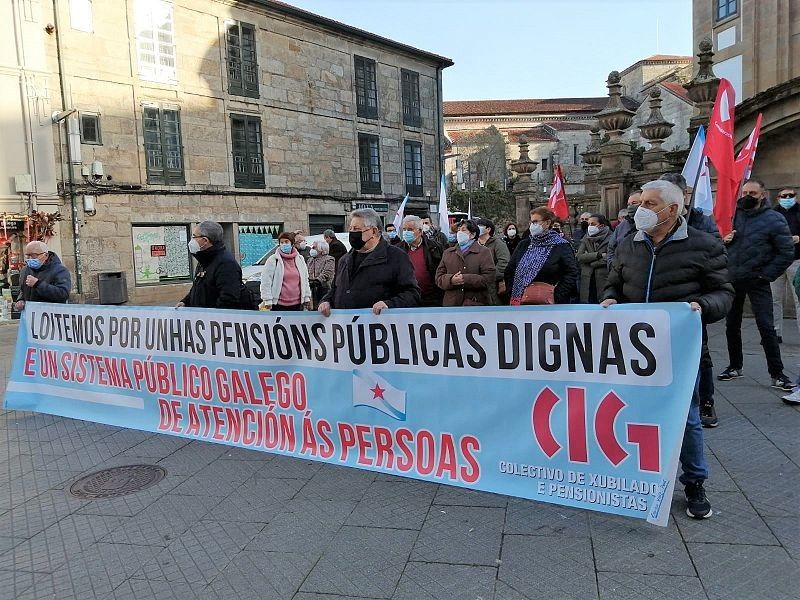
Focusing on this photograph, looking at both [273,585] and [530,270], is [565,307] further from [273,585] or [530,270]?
[530,270]

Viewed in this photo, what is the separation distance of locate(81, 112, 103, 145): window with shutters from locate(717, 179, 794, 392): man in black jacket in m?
18.0

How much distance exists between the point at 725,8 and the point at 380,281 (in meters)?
23.3

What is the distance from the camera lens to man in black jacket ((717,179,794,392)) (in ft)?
19.4

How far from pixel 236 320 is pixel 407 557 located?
244 centimetres

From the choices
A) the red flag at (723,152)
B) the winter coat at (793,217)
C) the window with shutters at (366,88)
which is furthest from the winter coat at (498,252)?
the window with shutters at (366,88)

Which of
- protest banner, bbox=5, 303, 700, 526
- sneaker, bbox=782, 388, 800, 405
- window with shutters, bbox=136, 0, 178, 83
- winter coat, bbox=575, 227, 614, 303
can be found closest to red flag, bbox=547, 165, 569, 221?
winter coat, bbox=575, 227, 614, 303

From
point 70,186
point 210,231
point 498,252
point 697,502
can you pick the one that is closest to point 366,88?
point 70,186

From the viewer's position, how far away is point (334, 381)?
438 cm

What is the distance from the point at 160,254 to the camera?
20.4 metres

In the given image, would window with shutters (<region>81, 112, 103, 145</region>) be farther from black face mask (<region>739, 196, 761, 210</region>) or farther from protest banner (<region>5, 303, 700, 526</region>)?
black face mask (<region>739, 196, 761, 210</region>)

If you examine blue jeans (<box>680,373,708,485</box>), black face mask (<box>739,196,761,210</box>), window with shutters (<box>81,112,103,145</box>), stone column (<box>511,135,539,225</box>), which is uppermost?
window with shutters (<box>81,112,103,145</box>)

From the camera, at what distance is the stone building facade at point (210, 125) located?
18.5 metres

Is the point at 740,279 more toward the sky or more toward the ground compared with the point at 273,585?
more toward the sky

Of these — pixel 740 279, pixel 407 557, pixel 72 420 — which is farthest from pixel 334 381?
pixel 740 279
